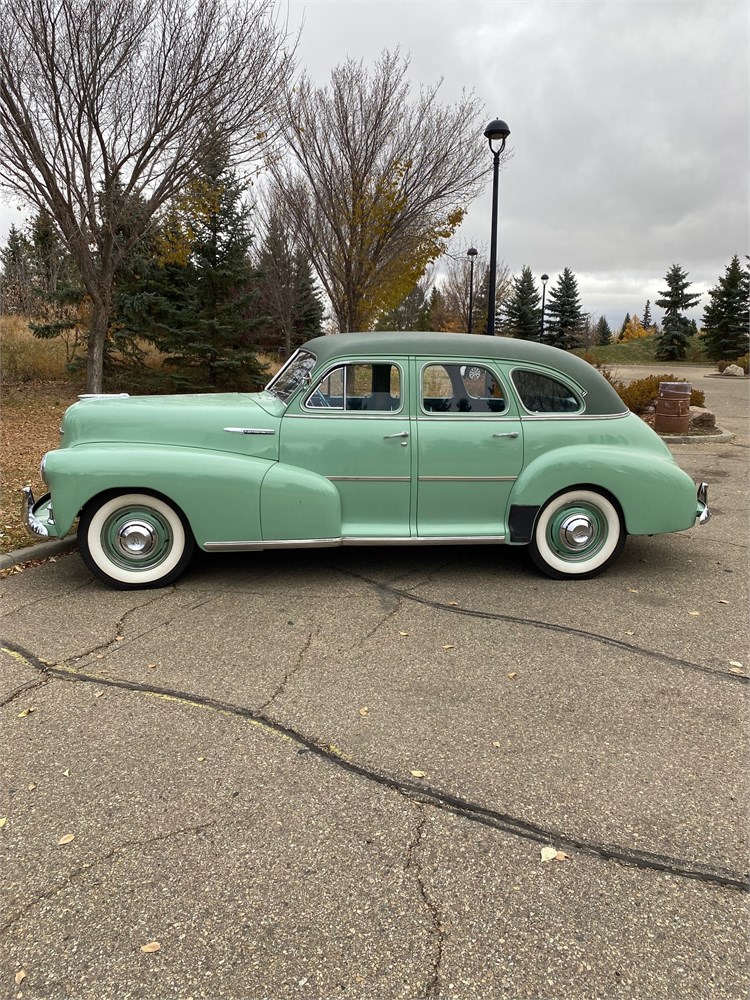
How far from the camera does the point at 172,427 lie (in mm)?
4551

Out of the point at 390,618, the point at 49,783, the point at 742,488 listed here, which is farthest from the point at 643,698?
the point at 742,488

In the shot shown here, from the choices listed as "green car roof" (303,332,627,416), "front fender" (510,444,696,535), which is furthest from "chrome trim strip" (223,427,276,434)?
"front fender" (510,444,696,535)

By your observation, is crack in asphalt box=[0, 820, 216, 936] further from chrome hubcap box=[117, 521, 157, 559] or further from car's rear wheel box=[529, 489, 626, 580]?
car's rear wheel box=[529, 489, 626, 580]

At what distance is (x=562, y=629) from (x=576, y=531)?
1103mm

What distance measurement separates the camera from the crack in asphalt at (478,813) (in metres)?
2.09

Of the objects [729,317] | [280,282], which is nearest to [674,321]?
[729,317]

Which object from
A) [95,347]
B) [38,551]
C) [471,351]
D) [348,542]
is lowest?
[38,551]

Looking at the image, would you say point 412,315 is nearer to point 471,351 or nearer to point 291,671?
point 471,351

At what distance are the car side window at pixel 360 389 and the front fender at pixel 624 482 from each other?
3.82 feet

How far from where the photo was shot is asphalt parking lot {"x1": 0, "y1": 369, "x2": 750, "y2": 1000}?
1.78 m

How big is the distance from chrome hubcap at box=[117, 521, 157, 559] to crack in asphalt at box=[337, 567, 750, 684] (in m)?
1.50

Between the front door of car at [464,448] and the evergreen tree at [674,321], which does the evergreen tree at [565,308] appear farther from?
the front door of car at [464,448]

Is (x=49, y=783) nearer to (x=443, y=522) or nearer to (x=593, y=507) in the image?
(x=443, y=522)

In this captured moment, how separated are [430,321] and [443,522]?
43497 mm
